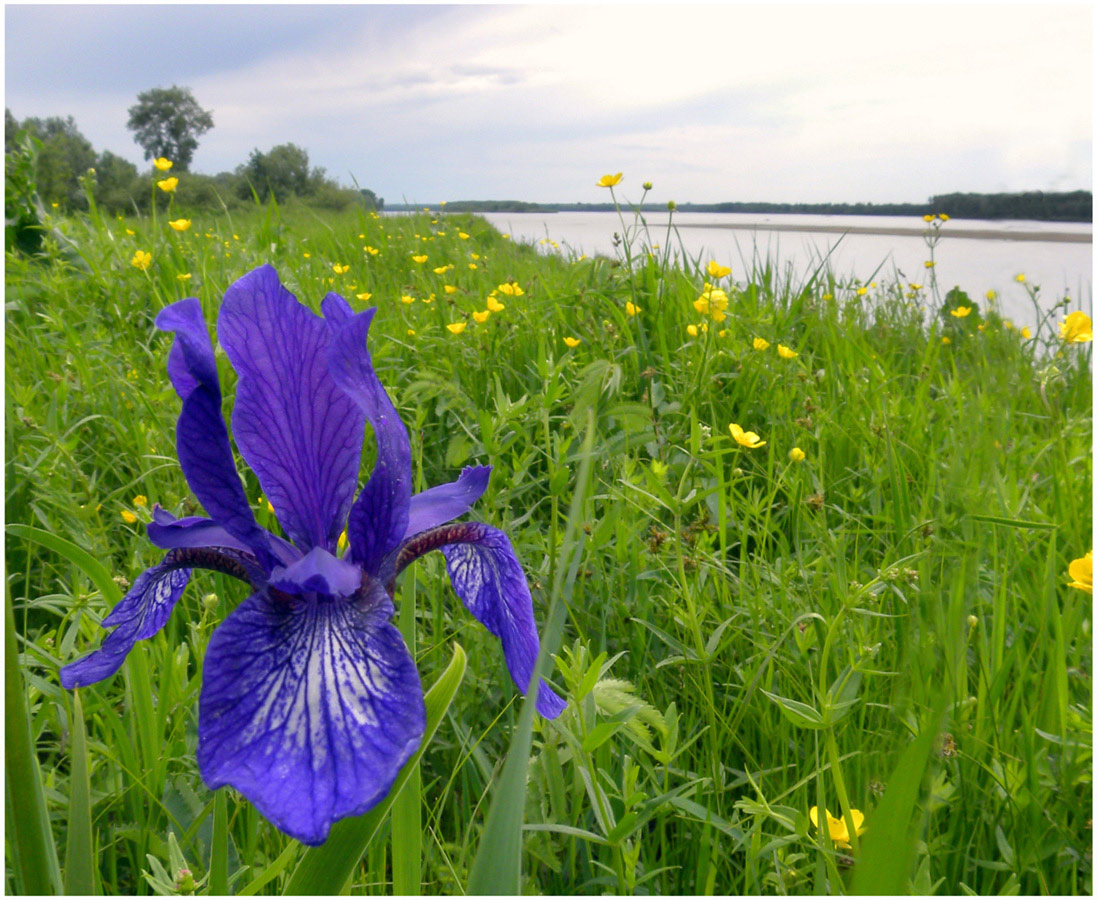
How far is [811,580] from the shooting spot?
181cm

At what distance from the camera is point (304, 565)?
2.28ft

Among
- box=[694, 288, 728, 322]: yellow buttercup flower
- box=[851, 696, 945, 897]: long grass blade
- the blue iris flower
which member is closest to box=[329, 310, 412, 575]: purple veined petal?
the blue iris flower

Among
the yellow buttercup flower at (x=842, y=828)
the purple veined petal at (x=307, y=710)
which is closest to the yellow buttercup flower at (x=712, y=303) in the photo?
the yellow buttercup flower at (x=842, y=828)

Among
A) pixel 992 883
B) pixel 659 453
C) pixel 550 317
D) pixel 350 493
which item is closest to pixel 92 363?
pixel 550 317

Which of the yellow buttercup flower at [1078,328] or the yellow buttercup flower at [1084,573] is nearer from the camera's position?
the yellow buttercup flower at [1084,573]

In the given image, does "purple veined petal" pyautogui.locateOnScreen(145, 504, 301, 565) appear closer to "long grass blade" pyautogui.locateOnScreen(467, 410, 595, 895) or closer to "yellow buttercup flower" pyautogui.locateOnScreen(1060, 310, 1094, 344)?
"long grass blade" pyautogui.locateOnScreen(467, 410, 595, 895)

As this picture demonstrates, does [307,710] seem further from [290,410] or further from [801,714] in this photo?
[801,714]

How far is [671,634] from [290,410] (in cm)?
116

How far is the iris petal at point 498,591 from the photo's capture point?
88 cm

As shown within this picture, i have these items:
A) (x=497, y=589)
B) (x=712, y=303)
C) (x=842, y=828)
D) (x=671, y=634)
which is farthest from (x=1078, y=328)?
(x=497, y=589)

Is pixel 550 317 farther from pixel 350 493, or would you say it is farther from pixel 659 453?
pixel 350 493

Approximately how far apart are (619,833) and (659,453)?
50.9 inches

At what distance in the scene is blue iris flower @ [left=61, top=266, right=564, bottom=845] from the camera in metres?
0.63

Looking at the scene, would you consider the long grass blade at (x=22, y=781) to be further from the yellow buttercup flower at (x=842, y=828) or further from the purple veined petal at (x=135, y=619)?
the yellow buttercup flower at (x=842, y=828)
